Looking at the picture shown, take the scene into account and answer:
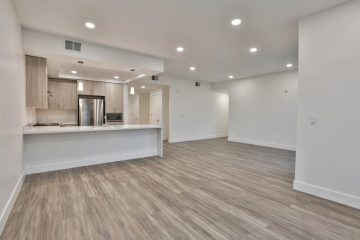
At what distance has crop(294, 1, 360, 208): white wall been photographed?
2.39 metres

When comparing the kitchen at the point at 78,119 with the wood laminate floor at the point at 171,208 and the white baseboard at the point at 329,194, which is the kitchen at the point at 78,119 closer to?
the wood laminate floor at the point at 171,208

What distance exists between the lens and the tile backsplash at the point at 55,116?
6.15 meters

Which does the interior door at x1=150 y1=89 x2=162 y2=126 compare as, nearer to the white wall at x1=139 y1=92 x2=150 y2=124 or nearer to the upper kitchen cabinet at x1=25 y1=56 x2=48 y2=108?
the white wall at x1=139 y1=92 x2=150 y2=124

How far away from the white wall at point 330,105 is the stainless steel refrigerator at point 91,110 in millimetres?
6116

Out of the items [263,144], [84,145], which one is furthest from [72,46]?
[263,144]

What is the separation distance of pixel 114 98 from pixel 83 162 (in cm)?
320

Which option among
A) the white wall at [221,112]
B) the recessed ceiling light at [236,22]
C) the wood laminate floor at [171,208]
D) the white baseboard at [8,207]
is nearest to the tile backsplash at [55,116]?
the wood laminate floor at [171,208]

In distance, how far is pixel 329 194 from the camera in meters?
2.61

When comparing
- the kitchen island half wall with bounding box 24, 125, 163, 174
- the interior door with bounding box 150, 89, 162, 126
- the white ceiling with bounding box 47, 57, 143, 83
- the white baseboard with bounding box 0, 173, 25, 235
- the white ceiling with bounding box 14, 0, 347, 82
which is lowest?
the white baseboard with bounding box 0, 173, 25, 235

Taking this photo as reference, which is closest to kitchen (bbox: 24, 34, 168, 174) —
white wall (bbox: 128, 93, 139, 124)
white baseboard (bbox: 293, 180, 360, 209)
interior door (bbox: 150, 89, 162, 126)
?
interior door (bbox: 150, 89, 162, 126)

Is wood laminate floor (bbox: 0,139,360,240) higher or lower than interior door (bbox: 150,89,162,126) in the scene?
lower

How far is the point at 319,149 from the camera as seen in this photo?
2689 millimetres

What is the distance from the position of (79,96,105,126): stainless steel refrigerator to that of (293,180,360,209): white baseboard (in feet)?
20.3

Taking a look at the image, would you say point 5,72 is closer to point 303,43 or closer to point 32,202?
point 32,202
